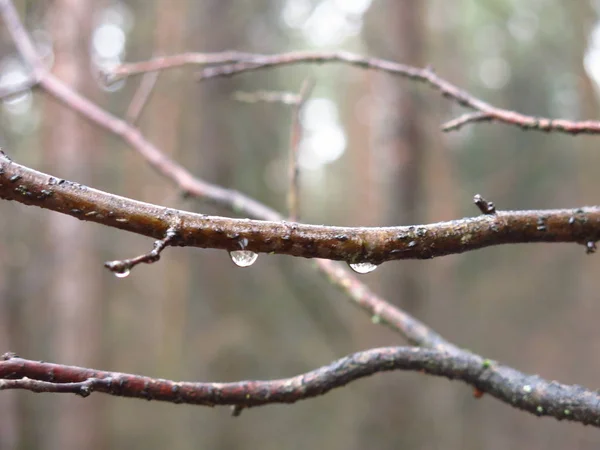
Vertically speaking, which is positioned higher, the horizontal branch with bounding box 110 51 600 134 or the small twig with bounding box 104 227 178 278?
the horizontal branch with bounding box 110 51 600 134

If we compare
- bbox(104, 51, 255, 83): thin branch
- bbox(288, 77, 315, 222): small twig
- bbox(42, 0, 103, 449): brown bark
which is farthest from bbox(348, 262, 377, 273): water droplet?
bbox(42, 0, 103, 449): brown bark

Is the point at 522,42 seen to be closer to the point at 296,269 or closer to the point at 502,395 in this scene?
the point at 296,269

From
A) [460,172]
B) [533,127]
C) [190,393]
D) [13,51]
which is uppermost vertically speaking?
[460,172]

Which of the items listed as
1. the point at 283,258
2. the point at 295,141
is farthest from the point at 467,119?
the point at 283,258

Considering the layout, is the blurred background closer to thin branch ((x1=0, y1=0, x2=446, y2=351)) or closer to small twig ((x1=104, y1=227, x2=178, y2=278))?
thin branch ((x1=0, y1=0, x2=446, y2=351))

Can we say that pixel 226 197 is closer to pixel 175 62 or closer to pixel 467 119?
pixel 175 62

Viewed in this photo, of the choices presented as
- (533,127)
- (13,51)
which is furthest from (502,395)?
(13,51)

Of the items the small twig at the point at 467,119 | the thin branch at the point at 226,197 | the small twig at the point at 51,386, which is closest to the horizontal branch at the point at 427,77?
the small twig at the point at 467,119
